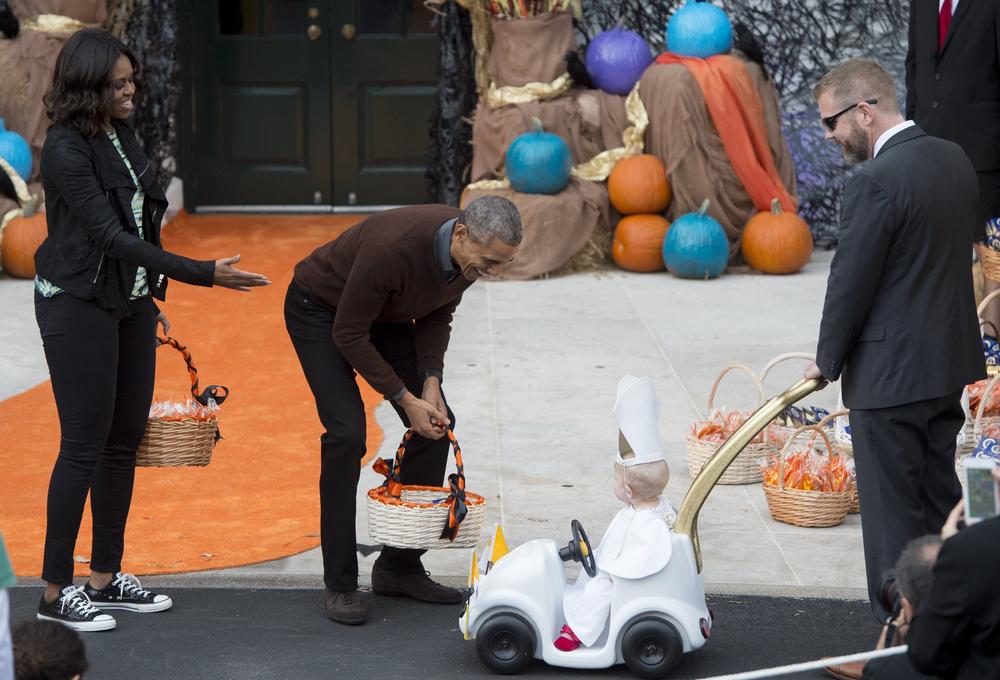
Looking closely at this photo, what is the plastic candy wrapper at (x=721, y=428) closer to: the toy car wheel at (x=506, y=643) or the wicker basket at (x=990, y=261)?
the wicker basket at (x=990, y=261)

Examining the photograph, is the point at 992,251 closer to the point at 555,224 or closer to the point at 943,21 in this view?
the point at 943,21

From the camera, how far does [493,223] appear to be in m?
3.99

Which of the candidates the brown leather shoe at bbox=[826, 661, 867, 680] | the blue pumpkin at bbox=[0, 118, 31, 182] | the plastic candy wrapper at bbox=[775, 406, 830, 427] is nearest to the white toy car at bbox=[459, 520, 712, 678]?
the brown leather shoe at bbox=[826, 661, 867, 680]

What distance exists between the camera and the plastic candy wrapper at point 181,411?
15.1 feet

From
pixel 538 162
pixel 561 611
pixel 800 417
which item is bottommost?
pixel 800 417

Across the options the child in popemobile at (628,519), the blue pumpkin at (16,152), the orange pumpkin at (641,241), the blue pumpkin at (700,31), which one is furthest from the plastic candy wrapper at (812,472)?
the blue pumpkin at (16,152)

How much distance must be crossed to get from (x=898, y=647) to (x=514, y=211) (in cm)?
165

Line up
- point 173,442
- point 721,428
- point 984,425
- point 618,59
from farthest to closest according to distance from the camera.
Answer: point 618,59, point 721,428, point 984,425, point 173,442

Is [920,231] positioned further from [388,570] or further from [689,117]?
[689,117]

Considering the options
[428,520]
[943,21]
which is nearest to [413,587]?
[428,520]

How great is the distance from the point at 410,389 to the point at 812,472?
1.65 m

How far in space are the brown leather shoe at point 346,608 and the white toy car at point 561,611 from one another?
516 millimetres

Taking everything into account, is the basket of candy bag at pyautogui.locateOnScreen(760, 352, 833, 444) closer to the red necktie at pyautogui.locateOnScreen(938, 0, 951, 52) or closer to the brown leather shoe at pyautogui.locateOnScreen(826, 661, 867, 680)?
the red necktie at pyautogui.locateOnScreen(938, 0, 951, 52)

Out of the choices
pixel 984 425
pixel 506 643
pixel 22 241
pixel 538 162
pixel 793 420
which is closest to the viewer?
pixel 506 643
